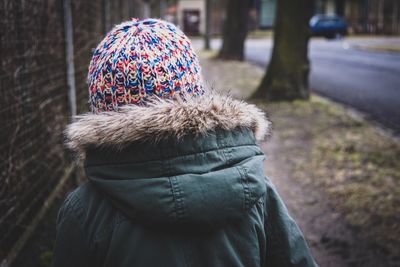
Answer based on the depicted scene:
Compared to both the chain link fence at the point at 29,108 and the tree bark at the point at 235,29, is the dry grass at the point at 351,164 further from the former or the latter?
the tree bark at the point at 235,29

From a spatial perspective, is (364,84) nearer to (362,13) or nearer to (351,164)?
(351,164)

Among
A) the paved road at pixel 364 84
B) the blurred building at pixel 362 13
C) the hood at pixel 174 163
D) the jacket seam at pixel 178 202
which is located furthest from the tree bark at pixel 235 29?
the blurred building at pixel 362 13

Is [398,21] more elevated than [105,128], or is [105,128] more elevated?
[398,21]

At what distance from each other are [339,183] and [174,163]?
3406 millimetres

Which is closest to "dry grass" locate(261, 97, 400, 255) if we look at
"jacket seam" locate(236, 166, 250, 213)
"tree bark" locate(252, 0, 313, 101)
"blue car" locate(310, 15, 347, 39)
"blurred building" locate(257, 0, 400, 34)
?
"tree bark" locate(252, 0, 313, 101)

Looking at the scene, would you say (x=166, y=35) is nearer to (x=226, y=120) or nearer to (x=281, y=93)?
(x=226, y=120)

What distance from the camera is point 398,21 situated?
4334 centimetres

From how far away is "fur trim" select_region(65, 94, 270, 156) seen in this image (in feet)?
4.27

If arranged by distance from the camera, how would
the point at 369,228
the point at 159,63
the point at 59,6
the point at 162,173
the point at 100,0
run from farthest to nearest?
1. the point at 100,0
2. the point at 59,6
3. the point at 369,228
4. the point at 159,63
5. the point at 162,173

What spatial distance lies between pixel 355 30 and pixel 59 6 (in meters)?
42.3

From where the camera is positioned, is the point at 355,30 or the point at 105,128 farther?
the point at 355,30

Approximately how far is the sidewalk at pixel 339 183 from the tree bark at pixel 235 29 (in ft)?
38.9

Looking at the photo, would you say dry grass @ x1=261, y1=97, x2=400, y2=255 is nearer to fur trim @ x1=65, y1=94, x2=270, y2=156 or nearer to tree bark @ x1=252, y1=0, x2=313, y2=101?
tree bark @ x1=252, y1=0, x2=313, y2=101

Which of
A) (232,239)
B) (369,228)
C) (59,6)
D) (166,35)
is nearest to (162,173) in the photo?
(232,239)
